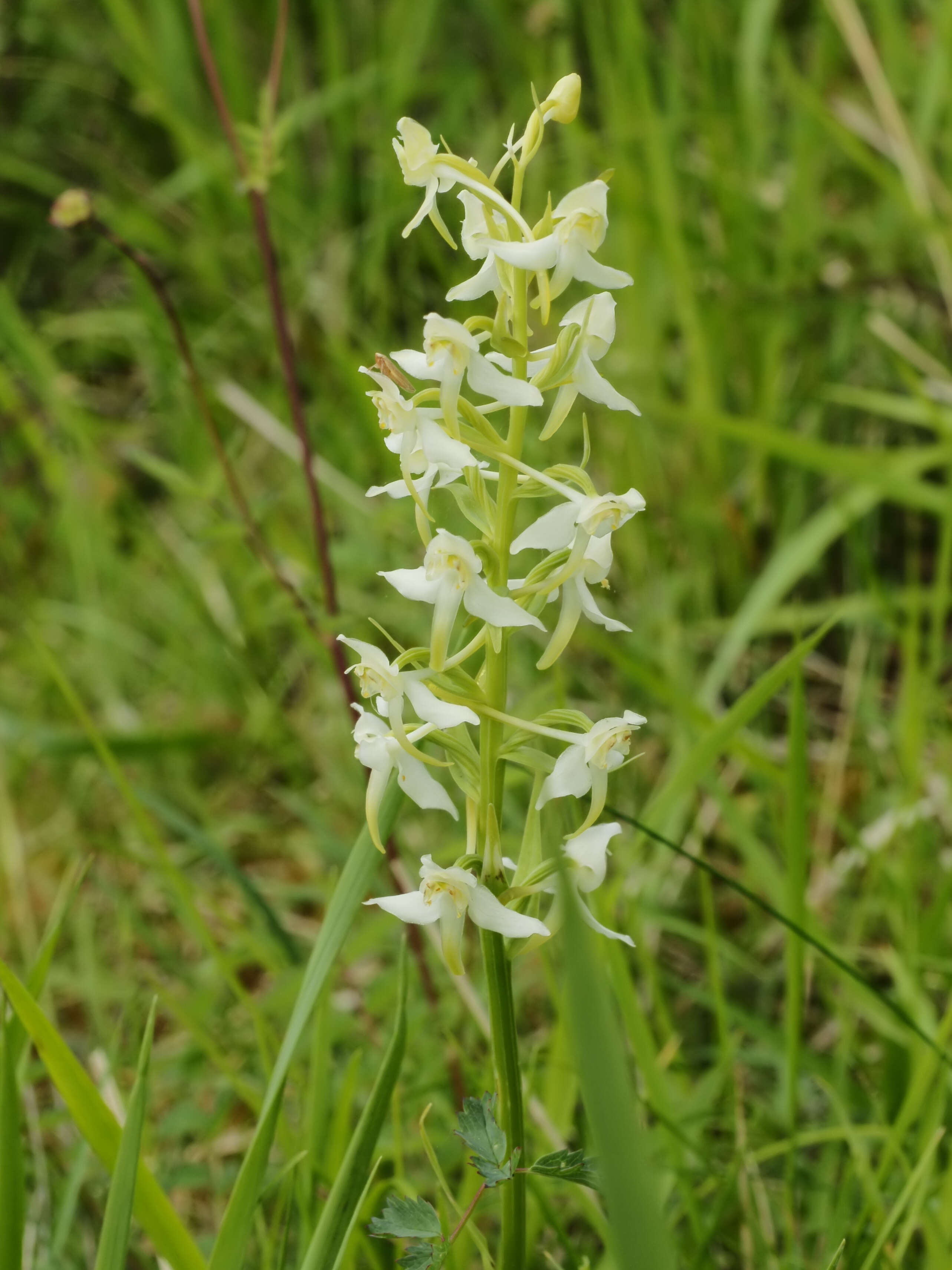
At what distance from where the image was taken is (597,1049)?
64cm

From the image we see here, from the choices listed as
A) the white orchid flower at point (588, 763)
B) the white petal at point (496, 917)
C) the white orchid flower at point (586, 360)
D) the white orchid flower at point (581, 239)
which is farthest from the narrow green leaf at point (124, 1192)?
the white orchid flower at point (581, 239)

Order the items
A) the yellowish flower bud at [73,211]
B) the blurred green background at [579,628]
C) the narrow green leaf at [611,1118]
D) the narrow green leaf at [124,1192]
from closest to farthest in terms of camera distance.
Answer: the narrow green leaf at [611,1118], the narrow green leaf at [124,1192], the blurred green background at [579,628], the yellowish flower bud at [73,211]

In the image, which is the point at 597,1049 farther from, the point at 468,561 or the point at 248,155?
the point at 248,155

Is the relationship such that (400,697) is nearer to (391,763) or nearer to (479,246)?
(391,763)

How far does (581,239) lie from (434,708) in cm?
45

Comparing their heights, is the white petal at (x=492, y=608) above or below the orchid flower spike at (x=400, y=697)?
above

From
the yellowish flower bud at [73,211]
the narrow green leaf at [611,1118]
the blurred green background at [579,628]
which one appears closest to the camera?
the narrow green leaf at [611,1118]

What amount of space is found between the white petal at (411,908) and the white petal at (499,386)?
1.43 feet

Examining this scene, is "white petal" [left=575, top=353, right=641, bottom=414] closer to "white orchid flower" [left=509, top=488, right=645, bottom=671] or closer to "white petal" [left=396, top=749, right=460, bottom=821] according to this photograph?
"white orchid flower" [left=509, top=488, right=645, bottom=671]

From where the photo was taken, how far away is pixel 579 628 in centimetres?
254

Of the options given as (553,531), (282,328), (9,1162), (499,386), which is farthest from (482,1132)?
(282,328)

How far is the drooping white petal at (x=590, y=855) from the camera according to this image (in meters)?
0.97

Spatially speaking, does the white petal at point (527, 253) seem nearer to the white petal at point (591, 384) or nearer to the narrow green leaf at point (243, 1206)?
the white petal at point (591, 384)

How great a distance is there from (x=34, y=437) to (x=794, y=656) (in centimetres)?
244
